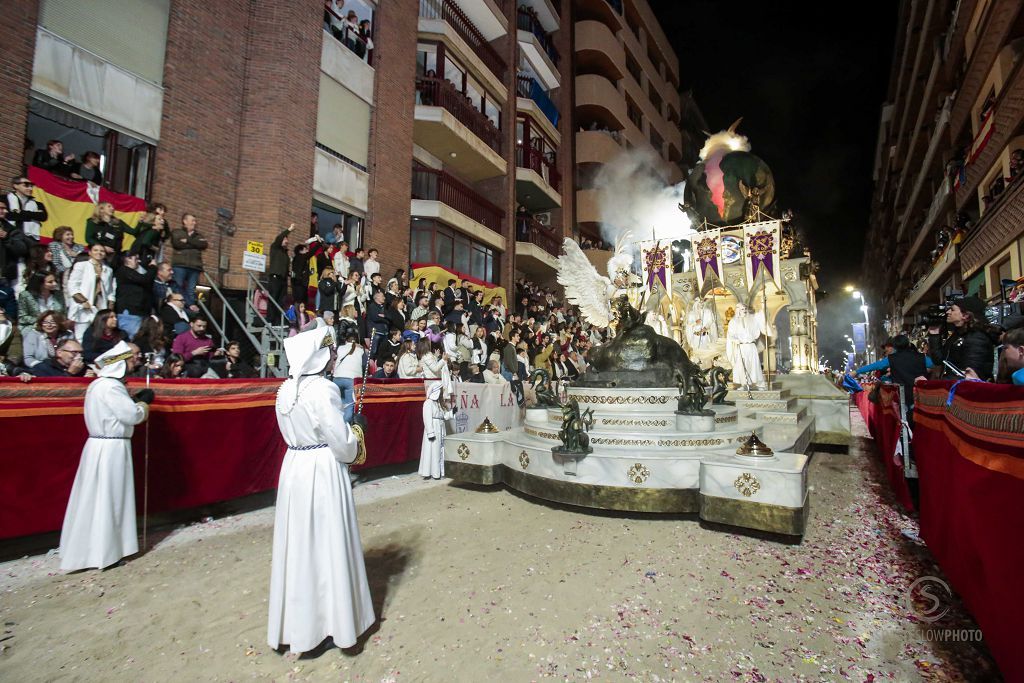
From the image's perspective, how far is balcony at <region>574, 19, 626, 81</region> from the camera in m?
29.3

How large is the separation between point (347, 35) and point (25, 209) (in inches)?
427

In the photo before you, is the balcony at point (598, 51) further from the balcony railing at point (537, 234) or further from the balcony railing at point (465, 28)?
the balcony railing at point (537, 234)

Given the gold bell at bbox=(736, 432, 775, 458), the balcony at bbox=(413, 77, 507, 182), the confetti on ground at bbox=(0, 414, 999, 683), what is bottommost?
the confetti on ground at bbox=(0, 414, 999, 683)

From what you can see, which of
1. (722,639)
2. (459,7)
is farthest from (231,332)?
(459,7)

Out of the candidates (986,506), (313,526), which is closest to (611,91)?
(986,506)

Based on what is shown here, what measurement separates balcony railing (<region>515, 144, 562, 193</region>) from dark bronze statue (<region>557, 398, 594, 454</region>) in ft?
63.3

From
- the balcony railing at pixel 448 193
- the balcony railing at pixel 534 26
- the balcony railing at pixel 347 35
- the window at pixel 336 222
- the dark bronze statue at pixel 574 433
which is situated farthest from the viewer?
the balcony railing at pixel 534 26

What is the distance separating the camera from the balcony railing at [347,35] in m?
14.2

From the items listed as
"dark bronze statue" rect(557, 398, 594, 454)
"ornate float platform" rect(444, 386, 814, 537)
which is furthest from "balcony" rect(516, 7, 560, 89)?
"dark bronze statue" rect(557, 398, 594, 454)

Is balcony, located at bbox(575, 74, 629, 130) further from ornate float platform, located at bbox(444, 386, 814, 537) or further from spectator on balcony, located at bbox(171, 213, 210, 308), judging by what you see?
ornate float platform, located at bbox(444, 386, 814, 537)

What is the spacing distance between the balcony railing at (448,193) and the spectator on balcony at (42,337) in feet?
41.9

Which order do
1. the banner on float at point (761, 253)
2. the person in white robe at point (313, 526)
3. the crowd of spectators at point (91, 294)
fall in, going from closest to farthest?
1. the person in white robe at point (313, 526)
2. the crowd of spectators at point (91, 294)
3. the banner on float at point (761, 253)

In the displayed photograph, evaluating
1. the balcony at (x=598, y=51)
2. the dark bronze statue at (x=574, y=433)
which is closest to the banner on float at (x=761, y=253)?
the dark bronze statue at (x=574, y=433)

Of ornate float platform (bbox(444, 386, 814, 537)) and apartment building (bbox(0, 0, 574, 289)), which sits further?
apartment building (bbox(0, 0, 574, 289))
